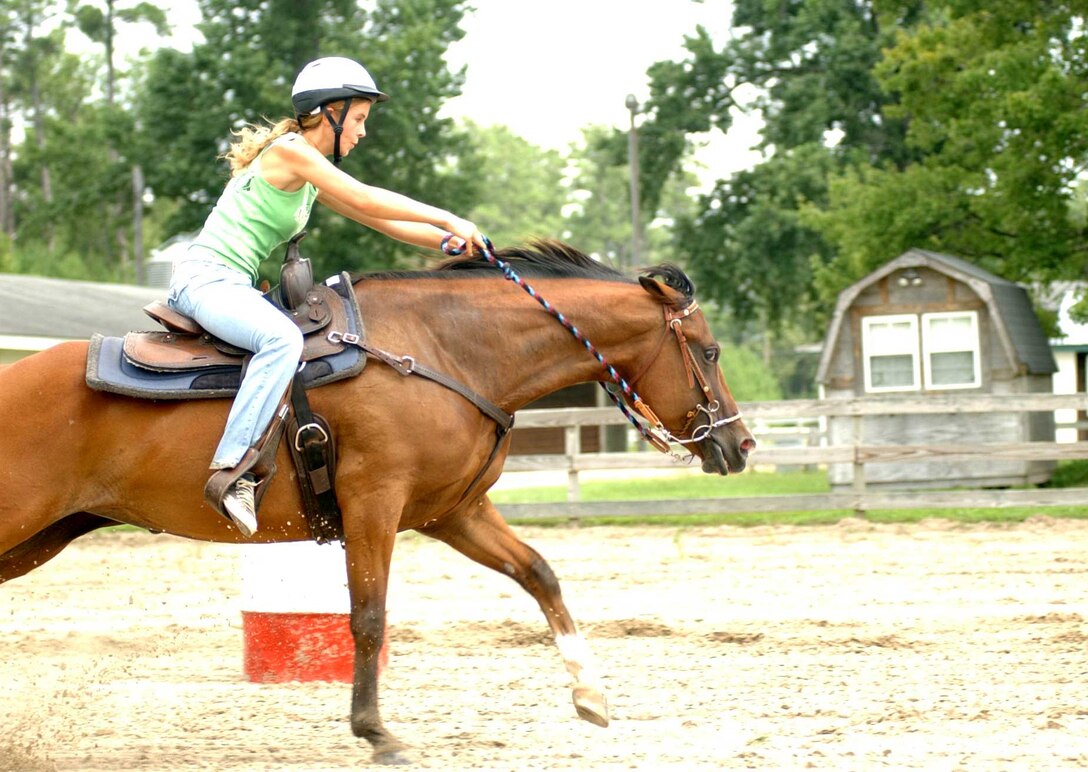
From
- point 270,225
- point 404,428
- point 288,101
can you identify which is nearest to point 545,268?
point 404,428

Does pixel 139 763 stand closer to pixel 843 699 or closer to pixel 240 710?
pixel 240 710

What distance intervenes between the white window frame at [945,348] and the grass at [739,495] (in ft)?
7.00

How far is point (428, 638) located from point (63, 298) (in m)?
19.9


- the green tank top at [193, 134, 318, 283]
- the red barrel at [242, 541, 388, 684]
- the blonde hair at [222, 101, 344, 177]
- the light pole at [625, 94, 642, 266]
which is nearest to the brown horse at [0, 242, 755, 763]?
the green tank top at [193, 134, 318, 283]

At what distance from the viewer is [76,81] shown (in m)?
60.3

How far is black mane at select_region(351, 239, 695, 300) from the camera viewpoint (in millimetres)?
5629

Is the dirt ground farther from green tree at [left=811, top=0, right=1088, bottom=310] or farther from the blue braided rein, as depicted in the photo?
Result: green tree at [left=811, top=0, right=1088, bottom=310]

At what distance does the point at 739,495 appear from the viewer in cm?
1916

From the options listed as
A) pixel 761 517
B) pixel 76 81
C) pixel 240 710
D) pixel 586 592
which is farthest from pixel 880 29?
pixel 76 81

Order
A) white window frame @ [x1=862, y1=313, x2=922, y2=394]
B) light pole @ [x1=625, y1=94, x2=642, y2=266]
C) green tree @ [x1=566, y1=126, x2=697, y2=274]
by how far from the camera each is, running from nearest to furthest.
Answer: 1. white window frame @ [x1=862, y1=313, x2=922, y2=394]
2. light pole @ [x1=625, y1=94, x2=642, y2=266]
3. green tree @ [x1=566, y1=126, x2=697, y2=274]

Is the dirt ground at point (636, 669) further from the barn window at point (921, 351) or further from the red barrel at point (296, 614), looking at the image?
the barn window at point (921, 351)

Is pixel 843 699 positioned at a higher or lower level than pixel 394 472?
lower

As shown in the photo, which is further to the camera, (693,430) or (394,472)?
(693,430)

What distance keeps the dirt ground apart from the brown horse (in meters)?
0.57
